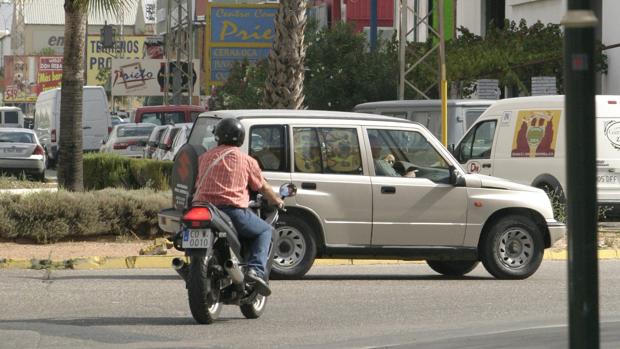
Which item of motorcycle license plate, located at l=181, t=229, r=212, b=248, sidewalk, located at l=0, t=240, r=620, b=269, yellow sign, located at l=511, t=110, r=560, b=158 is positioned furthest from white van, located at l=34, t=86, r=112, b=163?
motorcycle license plate, located at l=181, t=229, r=212, b=248

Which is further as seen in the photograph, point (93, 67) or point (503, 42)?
point (93, 67)

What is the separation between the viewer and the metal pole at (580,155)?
4699mm

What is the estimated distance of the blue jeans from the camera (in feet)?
34.5

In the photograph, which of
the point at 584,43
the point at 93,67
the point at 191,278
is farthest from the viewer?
the point at 93,67

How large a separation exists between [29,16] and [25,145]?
5118 inches

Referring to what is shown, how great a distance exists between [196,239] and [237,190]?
2.04ft

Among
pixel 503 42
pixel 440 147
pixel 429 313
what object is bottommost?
pixel 429 313

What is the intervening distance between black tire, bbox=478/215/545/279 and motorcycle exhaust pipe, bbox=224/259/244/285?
454 centimetres

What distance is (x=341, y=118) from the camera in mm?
13969

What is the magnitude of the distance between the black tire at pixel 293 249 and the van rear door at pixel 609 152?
7729 mm

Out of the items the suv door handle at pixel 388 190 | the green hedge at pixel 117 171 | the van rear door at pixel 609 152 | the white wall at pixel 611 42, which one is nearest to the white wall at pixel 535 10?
the white wall at pixel 611 42

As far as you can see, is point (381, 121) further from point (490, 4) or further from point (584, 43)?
point (490, 4)

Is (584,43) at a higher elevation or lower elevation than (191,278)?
higher

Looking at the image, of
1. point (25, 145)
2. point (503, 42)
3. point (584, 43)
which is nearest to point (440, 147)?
point (584, 43)
